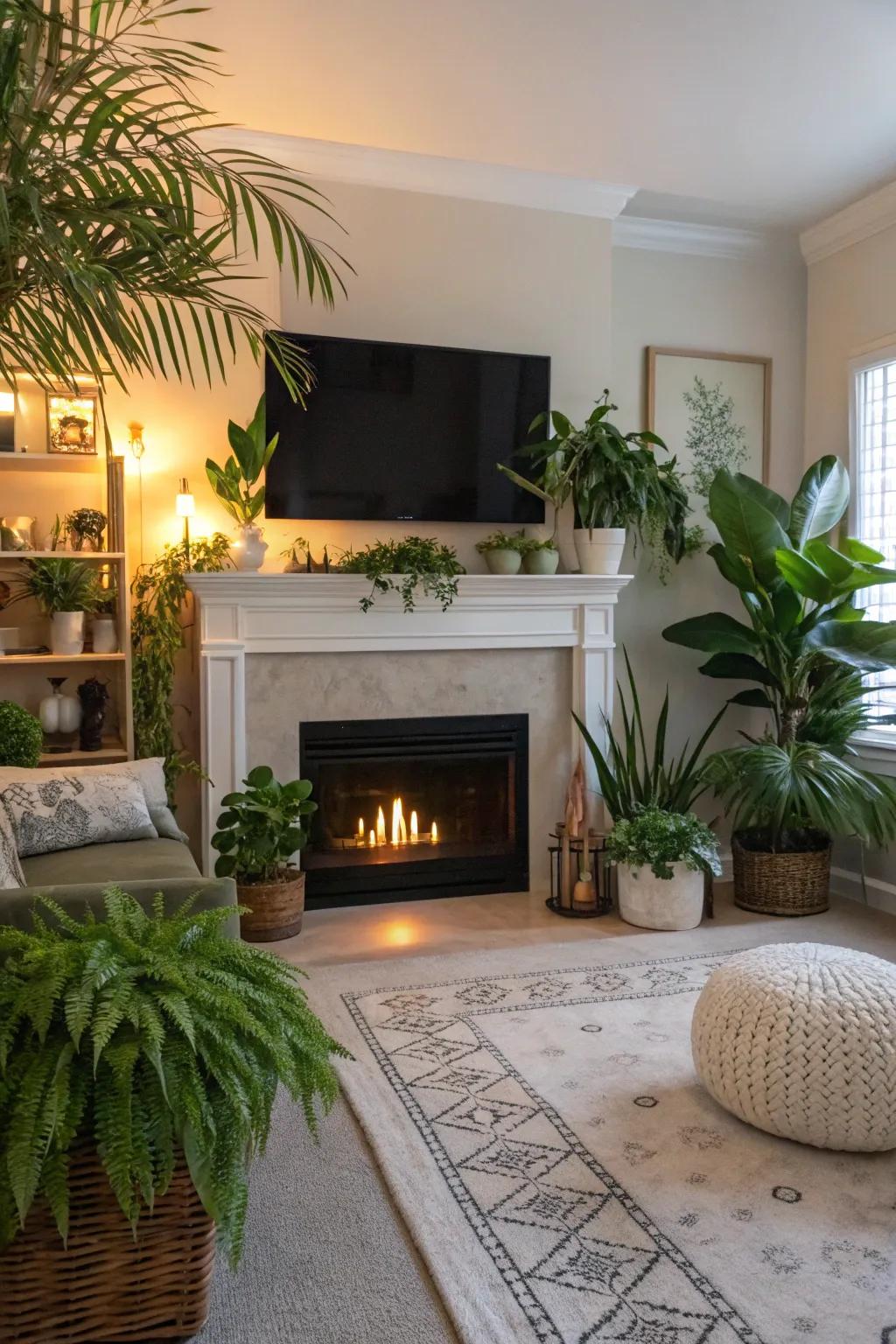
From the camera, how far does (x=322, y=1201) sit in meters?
2.11

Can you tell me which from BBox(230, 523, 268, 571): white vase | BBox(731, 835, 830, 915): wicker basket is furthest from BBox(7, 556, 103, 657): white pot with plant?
BBox(731, 835, 830, 915): wicker basket

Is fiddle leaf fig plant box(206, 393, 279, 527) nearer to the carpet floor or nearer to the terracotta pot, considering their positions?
the terracotta pot

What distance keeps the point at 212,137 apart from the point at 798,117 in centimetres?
223

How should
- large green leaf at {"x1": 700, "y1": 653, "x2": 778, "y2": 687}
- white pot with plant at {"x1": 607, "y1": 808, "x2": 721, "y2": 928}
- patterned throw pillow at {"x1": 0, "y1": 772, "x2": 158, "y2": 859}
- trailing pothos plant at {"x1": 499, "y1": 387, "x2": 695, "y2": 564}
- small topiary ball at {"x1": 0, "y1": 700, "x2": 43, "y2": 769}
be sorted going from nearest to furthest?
patterned throw pillow at {"x1": 0, "y1": 772, "x2": 158, "y2": 859}, small topiary ball at {"x1": 0, "y1": 700, "x2": 43, "y2": 769}, white pot with plant at {"x1": 607, "y1": 808, "x2": 721, "y2": 928}, trailing pothos plant at {"x1": 499, "y1": 387, "x2": 695, "y2": 564}, large green leaf at {"x1": 700, "y1": 653, "x2": 778, "y2": 687}

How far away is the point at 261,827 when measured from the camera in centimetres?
375

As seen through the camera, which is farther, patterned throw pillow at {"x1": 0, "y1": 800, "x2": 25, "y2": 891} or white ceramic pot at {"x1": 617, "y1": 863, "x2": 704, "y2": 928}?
white ceramic pot at {"x1": 617, "y1": 863, "x2": 704, "y2": 928}

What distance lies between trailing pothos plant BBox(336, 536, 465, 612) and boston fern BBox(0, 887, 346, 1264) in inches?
99.5

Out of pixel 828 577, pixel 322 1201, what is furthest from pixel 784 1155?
pixel 828 577

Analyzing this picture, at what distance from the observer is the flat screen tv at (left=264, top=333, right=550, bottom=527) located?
4188 mm

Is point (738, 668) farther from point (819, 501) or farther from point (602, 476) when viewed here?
point (602, 476)

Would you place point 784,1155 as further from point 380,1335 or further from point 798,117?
point 798,117

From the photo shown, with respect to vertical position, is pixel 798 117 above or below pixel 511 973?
above

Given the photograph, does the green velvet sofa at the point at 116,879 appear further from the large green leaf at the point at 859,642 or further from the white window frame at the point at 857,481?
the white window frame at the point at 857,481

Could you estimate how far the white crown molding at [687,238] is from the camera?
15.7ft
